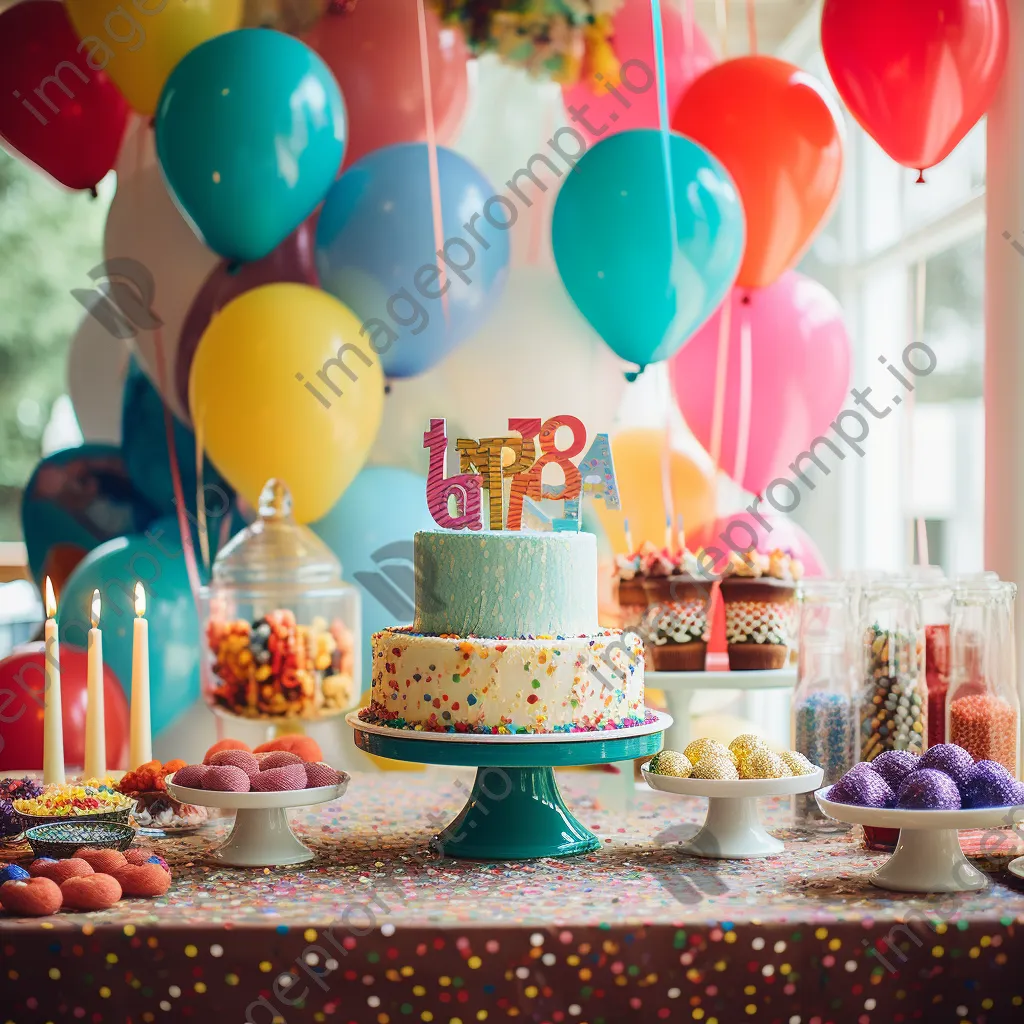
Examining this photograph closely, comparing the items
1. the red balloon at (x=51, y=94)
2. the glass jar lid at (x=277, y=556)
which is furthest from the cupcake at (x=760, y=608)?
the red balloon at (x=51, y=94)

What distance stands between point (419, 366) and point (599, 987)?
91.2 inches

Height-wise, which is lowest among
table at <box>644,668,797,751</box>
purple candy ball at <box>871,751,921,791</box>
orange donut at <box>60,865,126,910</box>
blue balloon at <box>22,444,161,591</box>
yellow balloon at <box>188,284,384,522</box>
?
orange donut at <box>60,865,126,910</box>

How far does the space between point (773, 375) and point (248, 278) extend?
1460 mm

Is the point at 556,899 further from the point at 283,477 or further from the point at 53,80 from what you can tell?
the point at 53,80

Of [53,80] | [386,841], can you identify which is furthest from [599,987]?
[53,80]

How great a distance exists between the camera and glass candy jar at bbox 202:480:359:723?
11.0 feet

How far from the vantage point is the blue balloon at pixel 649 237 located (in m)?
3.11

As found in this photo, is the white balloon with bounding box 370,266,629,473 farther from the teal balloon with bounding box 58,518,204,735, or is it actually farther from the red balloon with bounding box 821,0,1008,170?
the red balloon with bounding box 821,0,1008,170

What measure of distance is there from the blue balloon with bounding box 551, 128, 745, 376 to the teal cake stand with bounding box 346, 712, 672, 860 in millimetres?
1361

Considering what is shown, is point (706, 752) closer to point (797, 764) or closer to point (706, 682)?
point (797, 764)

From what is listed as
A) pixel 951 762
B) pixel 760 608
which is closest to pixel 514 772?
pixel 951 762

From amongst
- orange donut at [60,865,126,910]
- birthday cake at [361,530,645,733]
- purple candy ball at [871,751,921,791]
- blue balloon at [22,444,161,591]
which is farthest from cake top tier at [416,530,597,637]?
blue balloon at [22,444,161,591]

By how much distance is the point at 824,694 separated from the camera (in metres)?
2.16

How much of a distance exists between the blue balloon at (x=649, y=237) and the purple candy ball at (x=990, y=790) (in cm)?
163
